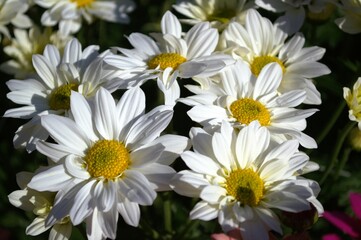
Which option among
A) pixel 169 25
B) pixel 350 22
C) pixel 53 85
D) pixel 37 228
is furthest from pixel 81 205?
pixel 350 22

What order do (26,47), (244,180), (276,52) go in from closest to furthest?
(244,180) < (276,52) < (26,47)

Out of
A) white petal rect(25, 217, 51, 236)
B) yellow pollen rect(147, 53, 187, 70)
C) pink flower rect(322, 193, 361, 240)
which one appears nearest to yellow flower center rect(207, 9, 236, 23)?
yellow pollen rect(147, 53, 187, 70)

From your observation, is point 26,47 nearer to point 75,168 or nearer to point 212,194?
point 75,168

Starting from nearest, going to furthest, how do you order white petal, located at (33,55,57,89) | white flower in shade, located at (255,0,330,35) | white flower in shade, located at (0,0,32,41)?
white petal, located at (33,55,57,89) → white flower in shade, located at (255,0,330,35) → white flower in shade, located at (0,0,32,41)

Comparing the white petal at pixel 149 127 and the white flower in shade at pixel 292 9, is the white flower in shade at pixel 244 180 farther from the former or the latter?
the white flower in shade at pixel 292 9

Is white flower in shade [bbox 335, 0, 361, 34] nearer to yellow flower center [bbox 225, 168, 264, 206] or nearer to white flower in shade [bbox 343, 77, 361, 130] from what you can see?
white flower in shade [bbox 343, 77, 361, 130]

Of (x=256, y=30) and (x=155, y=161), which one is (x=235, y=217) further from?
(x=256, y=30)
